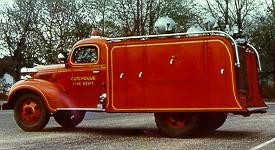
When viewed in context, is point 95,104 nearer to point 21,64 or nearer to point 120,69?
point 120,69

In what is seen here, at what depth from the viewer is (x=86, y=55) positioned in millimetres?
14141

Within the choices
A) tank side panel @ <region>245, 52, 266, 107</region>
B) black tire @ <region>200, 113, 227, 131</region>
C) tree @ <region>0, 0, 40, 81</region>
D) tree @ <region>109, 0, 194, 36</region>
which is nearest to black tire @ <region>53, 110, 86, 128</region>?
black tire @ <region>200, 113, 227, 131</region>

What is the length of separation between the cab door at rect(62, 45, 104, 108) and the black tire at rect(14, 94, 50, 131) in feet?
2.55

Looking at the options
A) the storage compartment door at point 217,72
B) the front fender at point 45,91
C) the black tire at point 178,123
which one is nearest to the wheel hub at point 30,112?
the front fender at point 45,91

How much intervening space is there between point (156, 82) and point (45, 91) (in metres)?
2.97

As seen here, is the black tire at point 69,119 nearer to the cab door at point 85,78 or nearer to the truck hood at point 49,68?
the truck hood at point 49,68

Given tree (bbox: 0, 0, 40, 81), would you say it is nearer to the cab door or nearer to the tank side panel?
the cab door

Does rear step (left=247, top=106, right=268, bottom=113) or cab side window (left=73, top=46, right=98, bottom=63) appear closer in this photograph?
rear step (left=247, top=106, right=268, bottom=113)

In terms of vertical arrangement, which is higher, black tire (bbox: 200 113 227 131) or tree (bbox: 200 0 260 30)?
tree (bbox: 200 0 260 30)

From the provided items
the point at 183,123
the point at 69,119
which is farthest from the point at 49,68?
the point at 183,123

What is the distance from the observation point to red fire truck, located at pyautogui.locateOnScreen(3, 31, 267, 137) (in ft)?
40.0

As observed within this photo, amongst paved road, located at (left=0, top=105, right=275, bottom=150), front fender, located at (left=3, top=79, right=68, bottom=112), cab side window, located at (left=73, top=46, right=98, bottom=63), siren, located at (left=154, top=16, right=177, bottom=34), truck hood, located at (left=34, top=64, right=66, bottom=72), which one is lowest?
paved road, located at (left=0, top=105, right=275, bottom=150)

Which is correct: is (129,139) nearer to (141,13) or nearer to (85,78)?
(85,78)

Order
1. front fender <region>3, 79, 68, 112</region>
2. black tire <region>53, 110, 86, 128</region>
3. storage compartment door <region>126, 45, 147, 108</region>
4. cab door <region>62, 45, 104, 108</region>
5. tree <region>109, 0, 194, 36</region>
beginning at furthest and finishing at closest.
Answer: tree <region>109, 0, 194, 36</region>, black tire <region>53, 110, 86, 128</region>, front fender <region>3, 79, 68, 112</region>, cab door <region>62, 45, 104, 108</region>, storage compartment door <region>126, 45, 147, 108</region>
